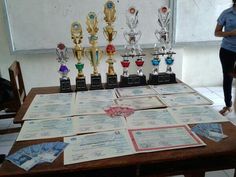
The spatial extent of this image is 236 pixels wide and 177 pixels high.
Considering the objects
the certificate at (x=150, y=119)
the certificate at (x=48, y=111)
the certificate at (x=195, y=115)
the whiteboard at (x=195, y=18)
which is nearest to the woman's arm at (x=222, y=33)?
the whiteboard at (x=195, y=18)

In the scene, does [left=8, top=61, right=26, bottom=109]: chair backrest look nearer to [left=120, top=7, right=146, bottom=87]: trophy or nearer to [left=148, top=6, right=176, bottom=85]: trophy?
[left=120, top=7, right=146, bottom=87]: trophy

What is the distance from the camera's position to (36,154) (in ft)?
3.11

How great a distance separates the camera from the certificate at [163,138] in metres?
0.98

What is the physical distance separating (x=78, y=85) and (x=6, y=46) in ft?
5.04

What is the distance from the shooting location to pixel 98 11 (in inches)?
108

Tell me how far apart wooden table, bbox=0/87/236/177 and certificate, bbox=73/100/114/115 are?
0.27 m

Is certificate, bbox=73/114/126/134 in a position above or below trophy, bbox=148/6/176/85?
below

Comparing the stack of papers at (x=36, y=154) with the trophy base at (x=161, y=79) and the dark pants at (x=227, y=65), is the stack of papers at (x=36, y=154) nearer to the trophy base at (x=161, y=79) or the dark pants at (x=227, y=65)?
the trophy base at (x=161, y=79)

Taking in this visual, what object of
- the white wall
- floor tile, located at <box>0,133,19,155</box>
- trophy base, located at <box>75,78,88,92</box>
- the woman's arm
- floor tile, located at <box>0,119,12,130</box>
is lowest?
floor tile, located at <box>0,133,19,155</box>

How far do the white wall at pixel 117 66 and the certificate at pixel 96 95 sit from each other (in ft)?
4.60

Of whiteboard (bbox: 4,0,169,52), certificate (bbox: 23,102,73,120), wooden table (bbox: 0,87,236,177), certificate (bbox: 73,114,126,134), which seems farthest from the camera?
whiteboard (bbox: 4,0,169,52)

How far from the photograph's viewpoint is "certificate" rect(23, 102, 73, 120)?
1.26 metres

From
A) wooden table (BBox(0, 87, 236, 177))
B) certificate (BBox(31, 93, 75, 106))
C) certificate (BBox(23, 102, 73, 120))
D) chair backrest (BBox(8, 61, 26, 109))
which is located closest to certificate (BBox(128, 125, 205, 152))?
wooden table (BBox(0, 87, 236, 177))

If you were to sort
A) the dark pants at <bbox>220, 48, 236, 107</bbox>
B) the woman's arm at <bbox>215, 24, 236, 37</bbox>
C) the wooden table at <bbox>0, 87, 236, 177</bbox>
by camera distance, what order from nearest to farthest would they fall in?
the wooden table at <bbox>0, 87, 236, 177</bbox> < the woman's arm at <bbox>215, 24, 236, 37</bbox> < the dark pants at <bbox>220, 48, 236, 107</bbox>
